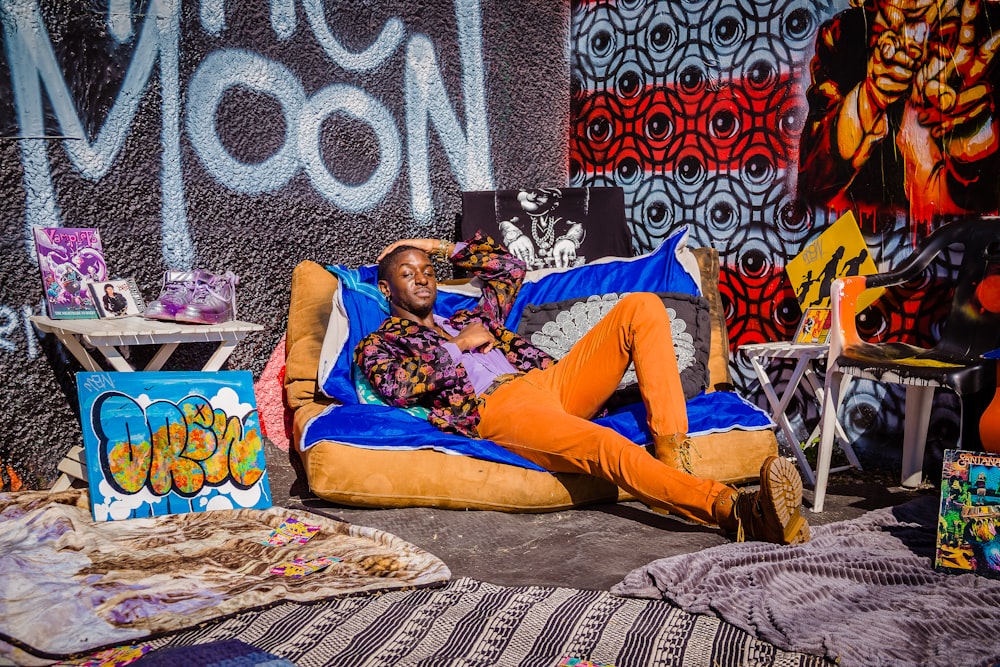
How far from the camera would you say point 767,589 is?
213 centimetres

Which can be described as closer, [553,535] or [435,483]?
[553,535]

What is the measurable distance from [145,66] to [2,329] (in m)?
1.14

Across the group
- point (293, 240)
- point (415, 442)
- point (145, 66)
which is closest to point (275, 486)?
point (415, 442)

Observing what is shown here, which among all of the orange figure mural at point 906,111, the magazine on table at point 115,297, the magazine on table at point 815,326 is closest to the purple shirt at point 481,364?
the magazine on table at point 115,297

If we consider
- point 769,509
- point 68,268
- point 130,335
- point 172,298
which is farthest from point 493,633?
point 68,268

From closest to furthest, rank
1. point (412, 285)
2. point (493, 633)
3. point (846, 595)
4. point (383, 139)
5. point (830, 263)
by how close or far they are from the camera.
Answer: point (493, 633) < point (846, 595) < point (412, 285) < point (830, 263) < point (383, 139)

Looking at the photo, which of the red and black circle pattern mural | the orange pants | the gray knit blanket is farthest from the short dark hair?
the gray knit blanket

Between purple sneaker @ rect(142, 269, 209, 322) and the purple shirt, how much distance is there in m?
0.97

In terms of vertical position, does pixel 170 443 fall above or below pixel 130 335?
below

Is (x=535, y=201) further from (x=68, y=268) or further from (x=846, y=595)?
(x=846, y=595)

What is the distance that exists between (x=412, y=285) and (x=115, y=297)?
111 centimetres

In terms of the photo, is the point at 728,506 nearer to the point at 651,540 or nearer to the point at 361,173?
the point at 651,540

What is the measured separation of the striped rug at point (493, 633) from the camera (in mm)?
1829

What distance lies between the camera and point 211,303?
10.00 feet
